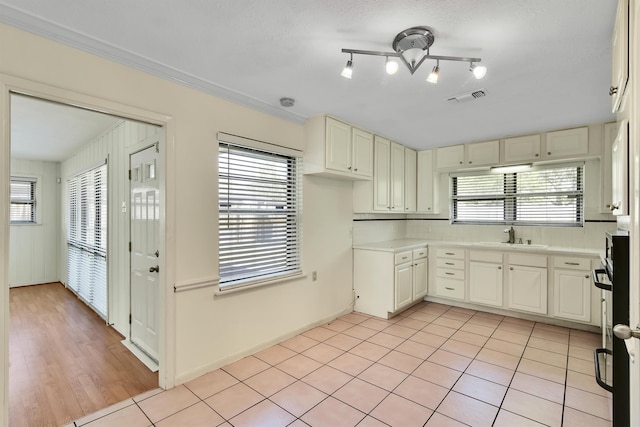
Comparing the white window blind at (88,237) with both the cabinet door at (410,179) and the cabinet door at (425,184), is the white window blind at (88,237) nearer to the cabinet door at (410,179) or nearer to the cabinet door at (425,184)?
the cabinet door at (410,179)

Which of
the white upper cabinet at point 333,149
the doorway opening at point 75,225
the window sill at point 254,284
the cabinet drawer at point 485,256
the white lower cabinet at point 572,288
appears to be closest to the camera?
the doorway opening at point 75,225

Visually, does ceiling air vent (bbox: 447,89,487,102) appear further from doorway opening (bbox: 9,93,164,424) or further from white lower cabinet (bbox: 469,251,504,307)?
doorway opening (bbox: 9,93,164,424)

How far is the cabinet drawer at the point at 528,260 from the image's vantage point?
12.1ft

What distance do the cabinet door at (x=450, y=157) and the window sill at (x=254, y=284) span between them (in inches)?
109

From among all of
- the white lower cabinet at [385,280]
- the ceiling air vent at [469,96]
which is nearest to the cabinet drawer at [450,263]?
the white lower cabinet at [385,280]

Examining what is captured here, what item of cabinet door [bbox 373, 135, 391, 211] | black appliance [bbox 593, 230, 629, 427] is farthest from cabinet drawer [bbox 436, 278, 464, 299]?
black appliance [bbox 593, 230, 629, 427]

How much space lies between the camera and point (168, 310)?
7.84ft

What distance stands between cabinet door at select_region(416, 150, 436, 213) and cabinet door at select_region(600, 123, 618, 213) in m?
1.95

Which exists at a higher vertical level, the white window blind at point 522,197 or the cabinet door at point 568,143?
the cabinet door at point 568,143

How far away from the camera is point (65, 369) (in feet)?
8.93

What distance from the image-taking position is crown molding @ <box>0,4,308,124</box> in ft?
5.51

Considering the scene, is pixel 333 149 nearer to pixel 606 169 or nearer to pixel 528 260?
pixel 528 260

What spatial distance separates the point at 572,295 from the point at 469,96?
2.56m

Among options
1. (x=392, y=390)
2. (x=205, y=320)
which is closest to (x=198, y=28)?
(x=205, y=320)
